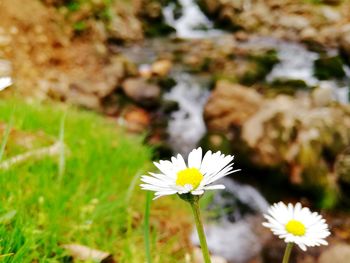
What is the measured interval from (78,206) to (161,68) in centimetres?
512

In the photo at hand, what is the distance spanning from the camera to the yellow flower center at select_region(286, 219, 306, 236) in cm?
99

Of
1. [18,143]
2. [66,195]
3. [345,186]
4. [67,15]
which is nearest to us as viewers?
[66,195]

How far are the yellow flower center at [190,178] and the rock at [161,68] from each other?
19.9 feet

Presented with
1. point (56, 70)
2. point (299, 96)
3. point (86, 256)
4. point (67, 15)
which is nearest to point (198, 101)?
point (299, 96)

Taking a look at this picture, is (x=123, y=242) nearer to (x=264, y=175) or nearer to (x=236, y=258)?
(x=236, y=258)

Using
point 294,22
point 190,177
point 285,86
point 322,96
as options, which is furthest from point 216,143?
point 294,22

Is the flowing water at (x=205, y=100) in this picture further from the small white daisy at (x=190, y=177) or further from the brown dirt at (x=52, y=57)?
the small white daisy at (x=190, y=177)

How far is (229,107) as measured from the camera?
5.48 m

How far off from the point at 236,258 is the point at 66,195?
1876mm

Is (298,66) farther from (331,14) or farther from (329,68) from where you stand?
(331,14)

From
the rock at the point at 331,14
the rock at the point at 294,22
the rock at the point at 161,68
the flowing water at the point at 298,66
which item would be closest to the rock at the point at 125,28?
the rock at the point at 161,68

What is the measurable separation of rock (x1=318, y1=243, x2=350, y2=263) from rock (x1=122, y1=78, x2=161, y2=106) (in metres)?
3.48

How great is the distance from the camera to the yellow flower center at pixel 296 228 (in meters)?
0.99

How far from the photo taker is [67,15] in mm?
6957
